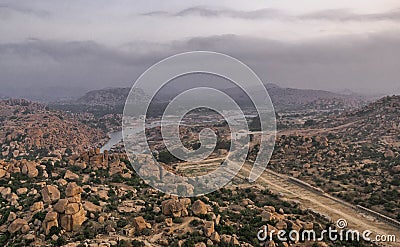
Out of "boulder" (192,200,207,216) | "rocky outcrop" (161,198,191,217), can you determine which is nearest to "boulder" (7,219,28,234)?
"rocky outcrop" (161,198,191,217)

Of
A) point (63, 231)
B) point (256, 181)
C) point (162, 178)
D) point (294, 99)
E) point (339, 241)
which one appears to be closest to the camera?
point (63, 231)

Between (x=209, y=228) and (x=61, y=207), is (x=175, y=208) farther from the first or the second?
(x=61, y=207)

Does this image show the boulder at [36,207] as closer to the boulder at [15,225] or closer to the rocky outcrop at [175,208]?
the boulder at [15,225]

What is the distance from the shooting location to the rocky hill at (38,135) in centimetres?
5262

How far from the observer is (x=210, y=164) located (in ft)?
114

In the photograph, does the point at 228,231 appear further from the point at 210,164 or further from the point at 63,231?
the point at 210,164

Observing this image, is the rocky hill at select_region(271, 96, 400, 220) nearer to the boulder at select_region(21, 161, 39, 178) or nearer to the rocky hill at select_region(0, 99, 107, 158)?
the boulder at select_region(21, 161, 39, 178)

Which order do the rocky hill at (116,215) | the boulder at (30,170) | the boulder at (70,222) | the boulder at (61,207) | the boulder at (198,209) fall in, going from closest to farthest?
1. the rocky hill at (116,215)
2. the boulder at (70,222)
3. the boulder at (61,207)
4. the boulder at (198,209)
5. the boulder at (30,170)

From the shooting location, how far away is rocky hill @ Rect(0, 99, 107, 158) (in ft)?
173

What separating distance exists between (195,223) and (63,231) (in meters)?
5.20

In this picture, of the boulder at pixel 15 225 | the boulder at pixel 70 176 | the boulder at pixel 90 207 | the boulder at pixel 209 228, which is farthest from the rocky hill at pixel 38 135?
the boulder at pixel 209 228

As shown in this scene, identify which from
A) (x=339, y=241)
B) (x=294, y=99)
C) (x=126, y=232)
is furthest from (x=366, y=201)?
(x=294, y=99)

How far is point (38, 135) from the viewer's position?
189ft

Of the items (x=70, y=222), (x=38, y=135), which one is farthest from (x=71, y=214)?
(x=38, y=135)
